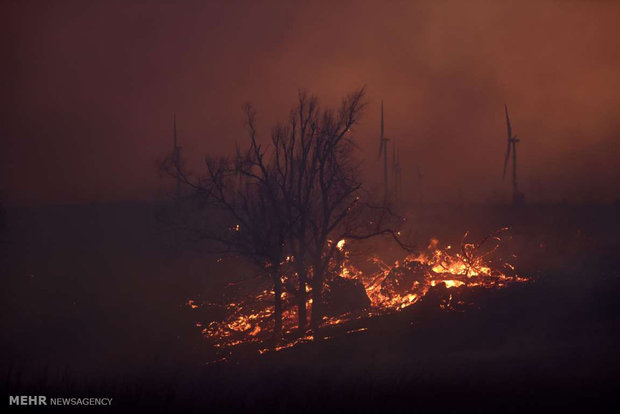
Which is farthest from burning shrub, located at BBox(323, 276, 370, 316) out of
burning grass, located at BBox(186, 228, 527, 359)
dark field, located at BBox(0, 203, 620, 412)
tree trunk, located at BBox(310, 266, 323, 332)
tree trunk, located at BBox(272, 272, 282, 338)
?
dark field, located at BBox(0, 203, 620, 412)

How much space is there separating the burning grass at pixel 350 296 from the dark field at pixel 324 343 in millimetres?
1649

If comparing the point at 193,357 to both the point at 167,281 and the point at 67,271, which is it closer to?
the point at 167,281

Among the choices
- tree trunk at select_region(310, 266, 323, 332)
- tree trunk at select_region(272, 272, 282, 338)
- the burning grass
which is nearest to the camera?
the burning grass

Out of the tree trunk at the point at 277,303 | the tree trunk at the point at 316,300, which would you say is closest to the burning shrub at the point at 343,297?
the tree trunk at the point at 316,300

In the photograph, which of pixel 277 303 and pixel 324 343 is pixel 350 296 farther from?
pixel 324 343

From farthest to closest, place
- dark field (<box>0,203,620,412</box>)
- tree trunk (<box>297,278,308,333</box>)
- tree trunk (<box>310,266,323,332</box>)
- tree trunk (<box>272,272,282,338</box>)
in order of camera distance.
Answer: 1. tree trunk (<box>297,278,308,333</box>)
2. tree trunk (<box>310,266,323,332</box>)
3. tree trunk (<box>272,272,282,338</box>)
4. dark field (<box>0,203,620,412</box>)

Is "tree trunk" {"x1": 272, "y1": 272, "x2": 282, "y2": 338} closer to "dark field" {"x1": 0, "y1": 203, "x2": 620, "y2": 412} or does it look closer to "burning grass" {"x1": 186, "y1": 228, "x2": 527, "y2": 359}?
"burning grass" {"x1": 186, "y1": 228, "x2": 527, "y2": 359}

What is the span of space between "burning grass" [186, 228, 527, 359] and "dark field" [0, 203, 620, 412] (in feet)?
5.41

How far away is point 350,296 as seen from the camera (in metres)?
30.8

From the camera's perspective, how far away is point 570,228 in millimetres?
48344

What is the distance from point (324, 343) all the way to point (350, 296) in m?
10.9

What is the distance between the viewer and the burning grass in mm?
26266

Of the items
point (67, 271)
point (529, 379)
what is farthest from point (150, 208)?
point (529, 379)

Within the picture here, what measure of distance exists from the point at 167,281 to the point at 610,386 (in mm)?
34495
